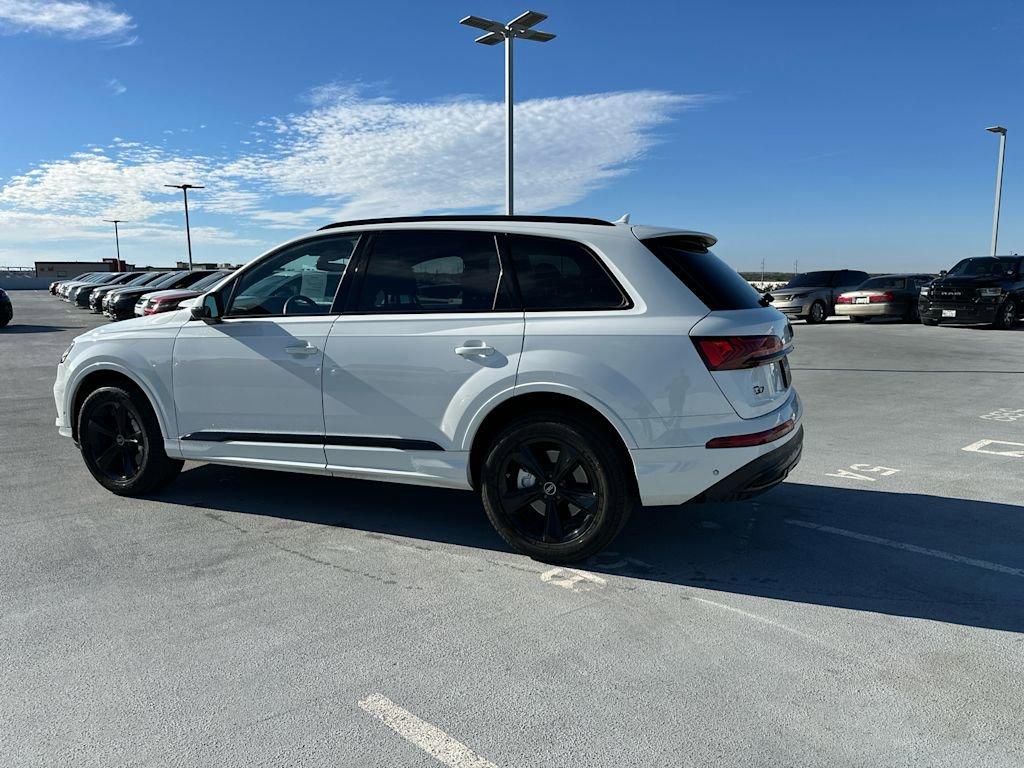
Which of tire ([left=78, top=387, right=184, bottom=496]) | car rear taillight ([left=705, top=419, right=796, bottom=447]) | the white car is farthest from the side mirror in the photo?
car rear taillight ([left=705, top=419, right=796, bottom=447])

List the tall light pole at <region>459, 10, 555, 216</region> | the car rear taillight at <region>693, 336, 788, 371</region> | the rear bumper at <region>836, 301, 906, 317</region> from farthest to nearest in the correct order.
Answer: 1. the rear bumper at <region>836, 301, 906, 317</region>
2. the tall light pole at <region>459, 10, 555, 216</region>
3. the car rear taillight at <region>693, 336, 788, 371</region>

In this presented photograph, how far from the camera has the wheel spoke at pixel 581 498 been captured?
13.0 ft

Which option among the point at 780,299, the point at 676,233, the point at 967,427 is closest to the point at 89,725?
the point at 676,233

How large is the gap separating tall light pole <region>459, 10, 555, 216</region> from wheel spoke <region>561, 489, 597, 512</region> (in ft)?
40.1

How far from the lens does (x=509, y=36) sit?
15719mm

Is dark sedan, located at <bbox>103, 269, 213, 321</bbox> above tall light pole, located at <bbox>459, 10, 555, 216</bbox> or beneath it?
beneath

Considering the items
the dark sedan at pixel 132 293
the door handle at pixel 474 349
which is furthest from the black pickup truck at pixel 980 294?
the dark sedan at pixel 132 293

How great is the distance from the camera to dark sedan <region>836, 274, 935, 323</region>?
70.7 ft

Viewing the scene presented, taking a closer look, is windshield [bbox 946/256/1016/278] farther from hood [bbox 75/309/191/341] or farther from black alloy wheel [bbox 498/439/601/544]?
hood [bbox 75/309/191/341]

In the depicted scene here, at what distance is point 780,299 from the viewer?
2427cm

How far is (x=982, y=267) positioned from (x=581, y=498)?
19.2m

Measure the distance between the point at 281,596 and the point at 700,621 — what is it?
1.94m

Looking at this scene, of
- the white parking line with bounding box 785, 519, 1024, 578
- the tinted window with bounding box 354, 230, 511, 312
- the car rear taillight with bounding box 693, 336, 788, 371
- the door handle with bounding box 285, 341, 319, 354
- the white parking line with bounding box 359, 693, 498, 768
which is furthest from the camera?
the door handle with bounding box 285, 341, 319, 354

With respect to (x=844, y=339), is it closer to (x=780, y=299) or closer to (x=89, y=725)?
(x=780, y=299)
